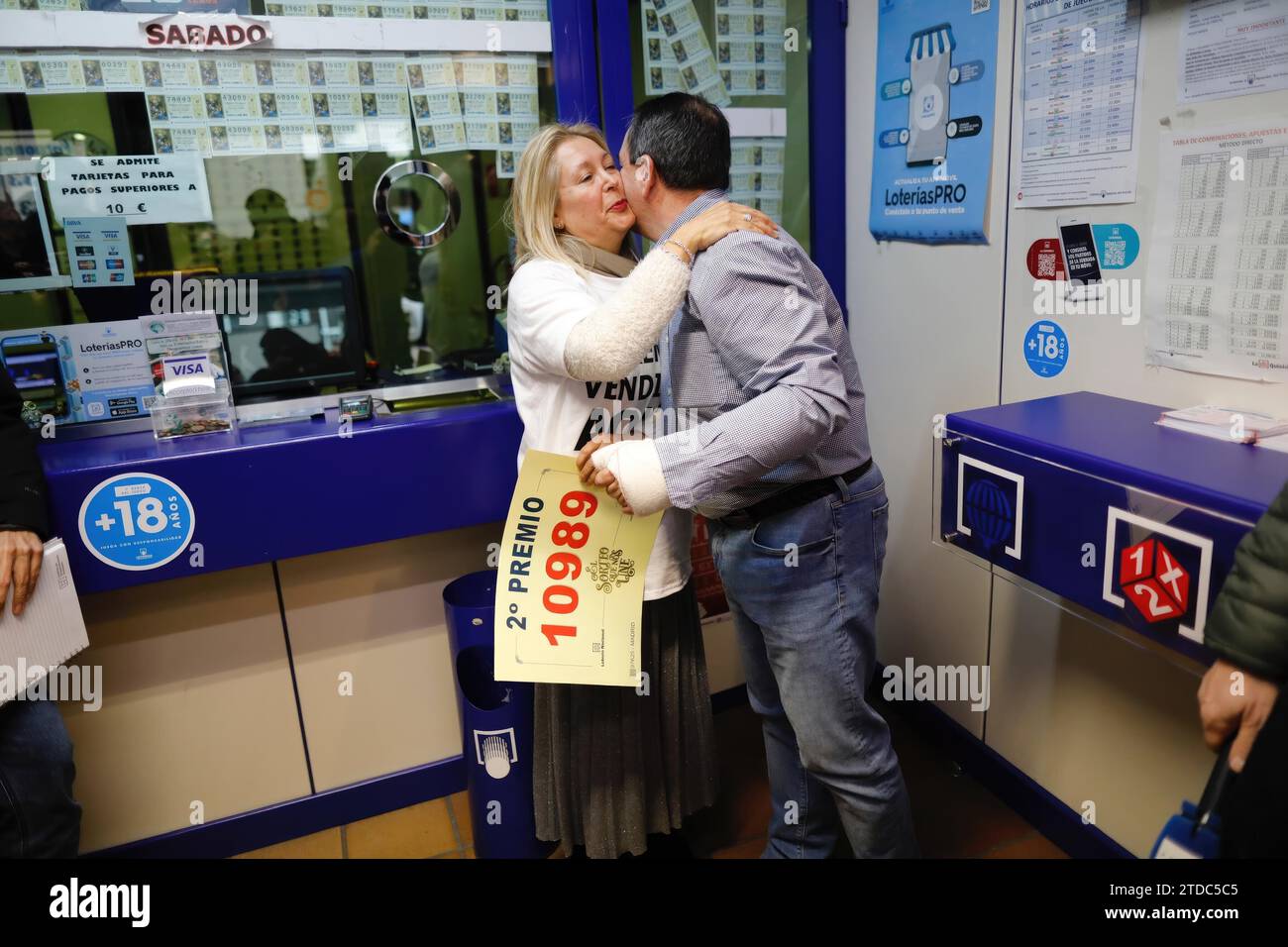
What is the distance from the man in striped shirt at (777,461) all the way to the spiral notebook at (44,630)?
3.69 feet

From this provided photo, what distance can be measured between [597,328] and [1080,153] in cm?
114

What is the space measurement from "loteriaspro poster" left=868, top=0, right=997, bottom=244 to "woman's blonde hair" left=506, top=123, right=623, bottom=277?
1.01 metres

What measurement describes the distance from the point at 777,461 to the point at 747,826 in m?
1.30

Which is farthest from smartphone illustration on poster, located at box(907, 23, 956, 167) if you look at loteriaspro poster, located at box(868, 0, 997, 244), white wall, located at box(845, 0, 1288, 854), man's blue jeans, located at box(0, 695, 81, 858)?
man's blue jeans, located at box(0, 695, 81, 858)

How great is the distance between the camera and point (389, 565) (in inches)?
95.3

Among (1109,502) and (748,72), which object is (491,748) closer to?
(1109,502)

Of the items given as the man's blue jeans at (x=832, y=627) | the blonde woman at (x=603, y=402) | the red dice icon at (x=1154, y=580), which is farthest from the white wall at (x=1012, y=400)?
A: the blonde woman at (x=603, y=402)

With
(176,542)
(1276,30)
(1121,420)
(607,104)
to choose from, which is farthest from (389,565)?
(1276,30)

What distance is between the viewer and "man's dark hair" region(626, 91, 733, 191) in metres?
1.62

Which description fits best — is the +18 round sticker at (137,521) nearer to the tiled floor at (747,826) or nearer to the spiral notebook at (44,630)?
the spiral notebook at (44,630)

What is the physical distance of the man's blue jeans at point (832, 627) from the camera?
1.66 meters

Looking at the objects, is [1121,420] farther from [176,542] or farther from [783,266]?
[176,542]

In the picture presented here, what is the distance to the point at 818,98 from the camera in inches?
104

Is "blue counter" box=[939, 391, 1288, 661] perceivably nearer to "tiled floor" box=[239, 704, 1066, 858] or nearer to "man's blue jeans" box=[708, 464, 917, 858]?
"man's blue jeans" box=[708, 464, 917, 858]
